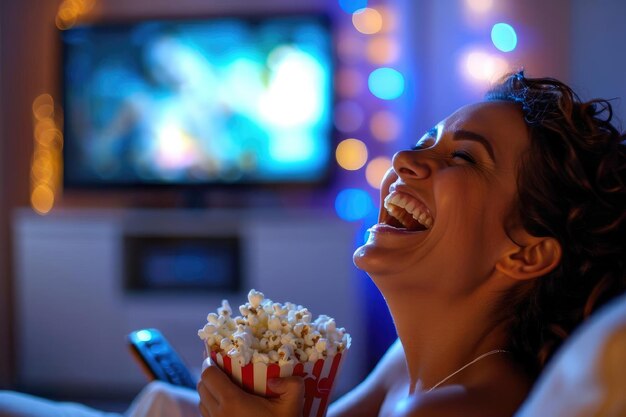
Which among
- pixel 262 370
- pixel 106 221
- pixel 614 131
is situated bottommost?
pixel 106 221

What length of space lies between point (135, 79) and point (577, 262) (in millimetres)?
3747

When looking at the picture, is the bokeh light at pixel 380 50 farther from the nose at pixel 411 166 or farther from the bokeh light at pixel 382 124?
the nose at pixel 411 166

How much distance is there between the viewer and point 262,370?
964 mm

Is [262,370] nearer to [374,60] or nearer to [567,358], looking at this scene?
[567,358]

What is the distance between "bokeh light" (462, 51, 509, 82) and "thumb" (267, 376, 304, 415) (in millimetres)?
2994

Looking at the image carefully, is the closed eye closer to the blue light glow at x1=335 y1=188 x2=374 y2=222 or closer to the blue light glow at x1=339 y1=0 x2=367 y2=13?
the blue light glow at x1=335 y1=188 x2=374 y2=222

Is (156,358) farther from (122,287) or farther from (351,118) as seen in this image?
(351,118)

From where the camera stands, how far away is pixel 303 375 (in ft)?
3.31

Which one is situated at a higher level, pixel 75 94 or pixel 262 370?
pixel 75 94

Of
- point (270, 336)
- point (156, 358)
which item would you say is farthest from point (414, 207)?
point (156, 358)

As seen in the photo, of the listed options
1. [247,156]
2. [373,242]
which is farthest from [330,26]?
[373,242]

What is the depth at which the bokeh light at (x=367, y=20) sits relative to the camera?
443 centimetres

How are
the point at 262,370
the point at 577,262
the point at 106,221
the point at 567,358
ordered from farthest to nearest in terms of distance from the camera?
the point at 106,221
the point at 577,262
the point at 262,370
the point at 567,358

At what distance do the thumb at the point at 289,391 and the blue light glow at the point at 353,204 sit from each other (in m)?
3.33
